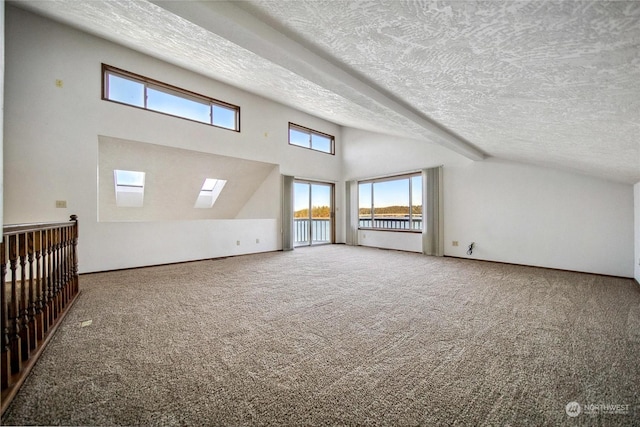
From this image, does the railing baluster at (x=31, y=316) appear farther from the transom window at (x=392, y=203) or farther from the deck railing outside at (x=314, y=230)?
the transom window at (x=392, y=203)

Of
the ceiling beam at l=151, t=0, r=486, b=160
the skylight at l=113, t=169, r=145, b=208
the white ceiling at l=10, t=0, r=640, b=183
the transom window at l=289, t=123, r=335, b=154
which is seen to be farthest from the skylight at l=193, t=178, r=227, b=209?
the ceiling beam at l=151, t=0, r=486, b=160

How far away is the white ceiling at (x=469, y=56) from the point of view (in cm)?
107

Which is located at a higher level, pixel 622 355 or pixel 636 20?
pixel 636 20

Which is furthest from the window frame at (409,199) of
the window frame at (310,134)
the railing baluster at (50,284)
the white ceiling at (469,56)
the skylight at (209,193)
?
the railing baluster at (50,284)

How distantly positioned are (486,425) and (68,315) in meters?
3.37

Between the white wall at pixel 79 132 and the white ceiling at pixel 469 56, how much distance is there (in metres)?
1.36

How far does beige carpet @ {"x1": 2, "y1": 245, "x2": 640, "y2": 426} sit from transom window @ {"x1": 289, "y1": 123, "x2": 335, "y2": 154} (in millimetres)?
4663

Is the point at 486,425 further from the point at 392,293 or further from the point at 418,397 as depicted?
the point at 392,293

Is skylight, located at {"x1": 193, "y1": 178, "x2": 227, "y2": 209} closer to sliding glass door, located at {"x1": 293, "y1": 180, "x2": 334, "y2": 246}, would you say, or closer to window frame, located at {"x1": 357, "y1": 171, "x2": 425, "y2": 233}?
sliding glass door, located at {"x1": 293, "y1": 180, "x2": 334, "y2": 246}

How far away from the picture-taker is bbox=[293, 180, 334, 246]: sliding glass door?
7.32m

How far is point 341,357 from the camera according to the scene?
66.7 inches

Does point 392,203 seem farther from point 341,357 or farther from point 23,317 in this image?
point 23,317

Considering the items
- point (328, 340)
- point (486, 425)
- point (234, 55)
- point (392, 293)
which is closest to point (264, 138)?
point (234, 55)

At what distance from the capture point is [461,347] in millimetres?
1816
